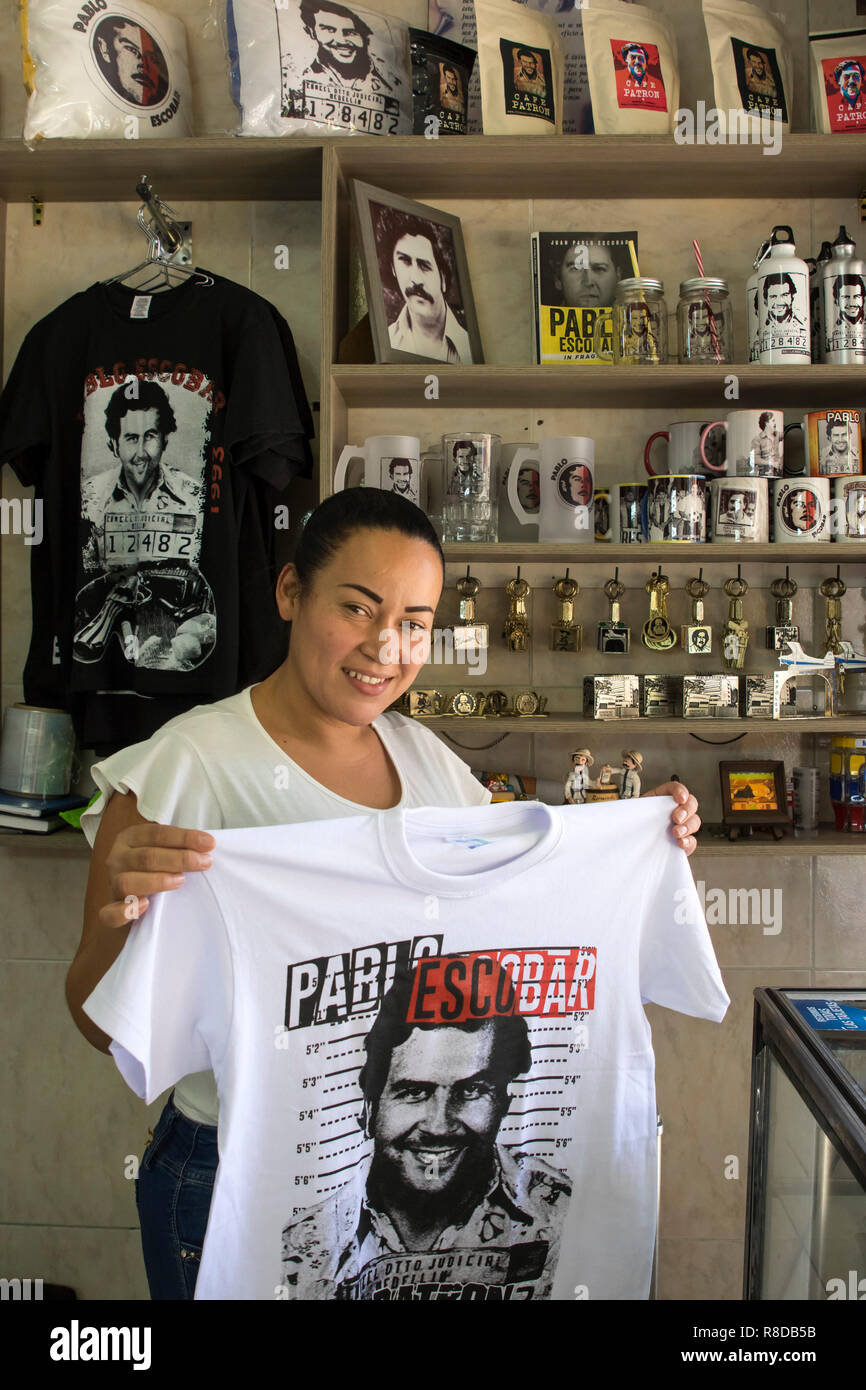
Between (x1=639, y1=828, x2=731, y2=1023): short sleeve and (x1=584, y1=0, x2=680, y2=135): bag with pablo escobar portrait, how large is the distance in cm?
149

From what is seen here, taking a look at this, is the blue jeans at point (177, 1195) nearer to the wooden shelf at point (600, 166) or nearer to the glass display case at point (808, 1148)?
the glass display case at point (808, 1148)

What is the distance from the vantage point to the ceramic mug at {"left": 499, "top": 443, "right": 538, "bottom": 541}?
207cm

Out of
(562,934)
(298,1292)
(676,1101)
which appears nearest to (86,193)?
(562,934)

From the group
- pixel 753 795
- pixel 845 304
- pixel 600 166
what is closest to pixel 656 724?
pixel 753 795

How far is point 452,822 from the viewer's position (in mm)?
1115

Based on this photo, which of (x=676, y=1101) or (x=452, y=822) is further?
(x=676, y=1101)

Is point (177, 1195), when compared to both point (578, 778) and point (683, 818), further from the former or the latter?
point (578, 778)

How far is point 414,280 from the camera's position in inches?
78.5

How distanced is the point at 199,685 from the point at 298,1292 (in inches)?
44.1

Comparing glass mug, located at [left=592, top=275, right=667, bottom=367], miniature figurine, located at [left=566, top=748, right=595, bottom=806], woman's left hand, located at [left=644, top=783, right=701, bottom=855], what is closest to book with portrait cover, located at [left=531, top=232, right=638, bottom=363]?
glass mug, located at [left=592, top=275, right=667, bottom=367]

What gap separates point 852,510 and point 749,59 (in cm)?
92

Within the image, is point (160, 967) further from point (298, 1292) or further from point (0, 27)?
point (0, 27)

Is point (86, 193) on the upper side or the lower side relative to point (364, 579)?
upper
